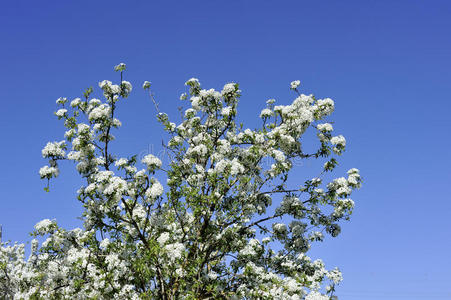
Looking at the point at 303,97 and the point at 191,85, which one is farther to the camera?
the point at 191,85

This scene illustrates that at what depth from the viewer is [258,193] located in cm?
1562

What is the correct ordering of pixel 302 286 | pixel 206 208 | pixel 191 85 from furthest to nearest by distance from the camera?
pixel 191 85, pixel 206 208, pixel 302 286

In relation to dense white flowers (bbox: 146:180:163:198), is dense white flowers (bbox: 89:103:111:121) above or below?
above

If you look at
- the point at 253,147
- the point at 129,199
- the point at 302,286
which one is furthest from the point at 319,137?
the point at 129,199

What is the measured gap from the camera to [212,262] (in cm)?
1521

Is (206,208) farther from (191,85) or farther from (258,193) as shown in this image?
(191,85)

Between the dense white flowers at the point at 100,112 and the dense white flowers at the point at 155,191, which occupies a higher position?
the dense white flowers at the point at 100,112

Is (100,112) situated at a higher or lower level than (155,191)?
higher

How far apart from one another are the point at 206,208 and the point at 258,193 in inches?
93.2

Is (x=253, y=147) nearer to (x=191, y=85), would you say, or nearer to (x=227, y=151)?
(x=227, y=151)

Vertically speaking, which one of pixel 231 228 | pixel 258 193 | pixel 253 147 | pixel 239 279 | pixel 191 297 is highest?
pixel 253 147

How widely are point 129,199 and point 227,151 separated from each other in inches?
159

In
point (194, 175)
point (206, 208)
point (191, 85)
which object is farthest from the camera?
point (191, 85)

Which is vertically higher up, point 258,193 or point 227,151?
point 227,151
